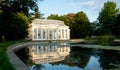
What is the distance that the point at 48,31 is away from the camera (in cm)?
5634

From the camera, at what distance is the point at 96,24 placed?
207ft

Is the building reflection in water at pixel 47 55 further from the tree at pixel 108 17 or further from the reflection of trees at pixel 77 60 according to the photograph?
the tree at pixel 108 17

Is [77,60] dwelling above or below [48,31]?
below

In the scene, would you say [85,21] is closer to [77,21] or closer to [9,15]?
[77,21]

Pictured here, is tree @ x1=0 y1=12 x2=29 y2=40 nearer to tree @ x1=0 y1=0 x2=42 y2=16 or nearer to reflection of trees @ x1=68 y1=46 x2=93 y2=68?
tree @ x1=0 y1=0 x2=42 y2=16

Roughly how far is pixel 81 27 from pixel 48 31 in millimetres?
7528

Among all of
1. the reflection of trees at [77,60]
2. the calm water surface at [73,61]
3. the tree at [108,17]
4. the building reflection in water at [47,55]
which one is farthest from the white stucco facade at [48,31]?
the reflection of trees at [77,60]

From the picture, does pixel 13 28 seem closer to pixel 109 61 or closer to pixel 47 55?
pixel 47 55

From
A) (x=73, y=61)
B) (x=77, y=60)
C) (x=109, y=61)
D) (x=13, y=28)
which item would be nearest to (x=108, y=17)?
(x=13, y=28)

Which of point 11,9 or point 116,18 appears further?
point 116,18

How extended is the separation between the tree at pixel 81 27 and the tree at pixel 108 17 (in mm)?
2956

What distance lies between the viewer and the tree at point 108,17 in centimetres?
5650

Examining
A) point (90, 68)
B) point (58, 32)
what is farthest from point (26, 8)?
point (58, 32)

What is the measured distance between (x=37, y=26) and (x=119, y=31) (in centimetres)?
1611
